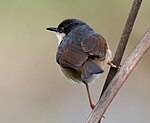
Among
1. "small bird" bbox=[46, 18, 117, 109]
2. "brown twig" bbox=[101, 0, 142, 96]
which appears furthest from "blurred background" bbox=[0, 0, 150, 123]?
"brown twig" bbox=[101, 0, 142, 96]

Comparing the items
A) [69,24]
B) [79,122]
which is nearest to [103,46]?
[69,24]

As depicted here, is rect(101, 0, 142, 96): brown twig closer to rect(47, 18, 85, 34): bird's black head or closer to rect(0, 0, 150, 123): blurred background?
rect(47, 18, 85, 34): bird's black head

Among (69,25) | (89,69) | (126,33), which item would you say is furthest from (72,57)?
(69,25)

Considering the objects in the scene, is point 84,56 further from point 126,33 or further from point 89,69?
point 126,33

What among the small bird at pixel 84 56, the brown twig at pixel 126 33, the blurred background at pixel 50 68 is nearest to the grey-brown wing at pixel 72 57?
the small bird at pixel 84 56

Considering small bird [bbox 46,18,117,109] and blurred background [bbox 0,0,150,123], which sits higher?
small bird [bbox 46,18,117,109]

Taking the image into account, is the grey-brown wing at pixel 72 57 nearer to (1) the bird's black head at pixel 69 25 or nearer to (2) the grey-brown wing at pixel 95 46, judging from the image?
(2) the grey-brown wing at pixel 95 46
